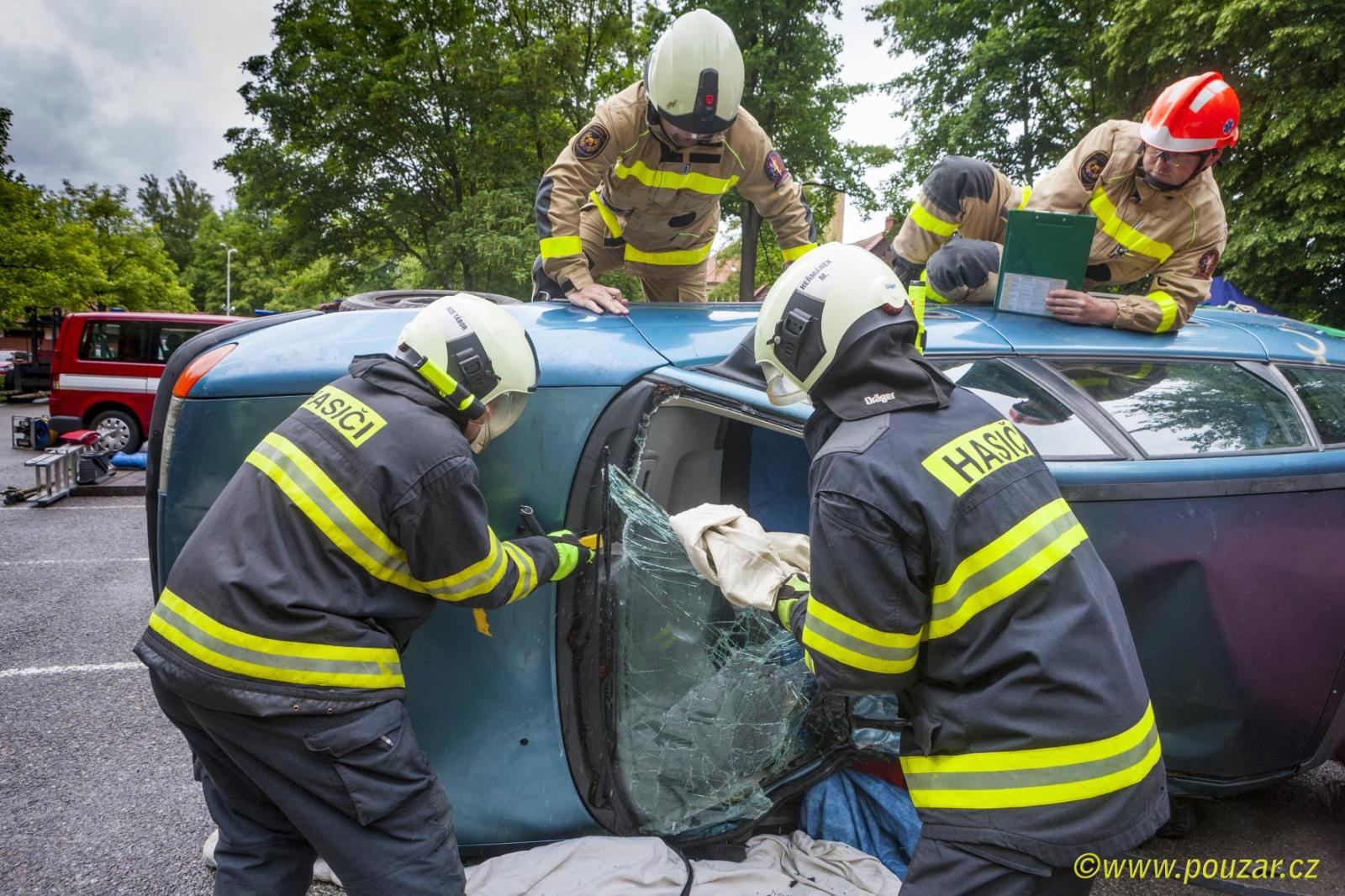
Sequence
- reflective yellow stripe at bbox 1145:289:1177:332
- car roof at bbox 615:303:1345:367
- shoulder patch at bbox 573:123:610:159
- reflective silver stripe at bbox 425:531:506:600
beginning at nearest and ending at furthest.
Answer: reflective silver stripe at bbox 425:531:506:600 → car roof at bbox 615:303:1345:367 → reflective yellow stripe at bbox 1145:289:1177:332 → shoulder patch at bbox 573:123:610:159

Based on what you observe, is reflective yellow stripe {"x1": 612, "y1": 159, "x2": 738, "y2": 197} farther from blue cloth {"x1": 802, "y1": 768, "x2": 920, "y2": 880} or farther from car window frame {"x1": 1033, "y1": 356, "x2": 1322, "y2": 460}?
blue cloth {"x1": 802, "y1": 768, "x2": 920, "y2": 880}

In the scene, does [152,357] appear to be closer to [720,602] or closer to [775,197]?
[775,197]

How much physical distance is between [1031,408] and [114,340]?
11.3 meters

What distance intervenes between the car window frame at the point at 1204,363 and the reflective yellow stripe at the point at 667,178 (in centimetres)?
176

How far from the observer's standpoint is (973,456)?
131 centimetres

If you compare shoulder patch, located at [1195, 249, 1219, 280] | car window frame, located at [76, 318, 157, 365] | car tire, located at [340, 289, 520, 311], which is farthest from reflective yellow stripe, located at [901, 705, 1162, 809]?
car window frame, located at [76, 318, 157, 365]

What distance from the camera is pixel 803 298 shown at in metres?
1.43

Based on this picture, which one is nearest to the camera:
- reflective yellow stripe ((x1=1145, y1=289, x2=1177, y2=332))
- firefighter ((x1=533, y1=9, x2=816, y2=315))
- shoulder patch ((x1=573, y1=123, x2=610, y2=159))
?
reflective yellow stripe ((x1=1145, y1=289, x2=1177, y2=332))

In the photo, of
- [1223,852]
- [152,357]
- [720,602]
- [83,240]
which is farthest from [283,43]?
[1223,852]

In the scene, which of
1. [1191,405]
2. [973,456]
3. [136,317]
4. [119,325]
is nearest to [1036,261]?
[1191,405]

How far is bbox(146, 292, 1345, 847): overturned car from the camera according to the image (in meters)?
1.86

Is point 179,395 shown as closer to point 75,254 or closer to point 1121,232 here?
point 1121,232

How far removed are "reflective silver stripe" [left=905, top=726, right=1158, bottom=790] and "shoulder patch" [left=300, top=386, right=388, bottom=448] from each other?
4.03 ft

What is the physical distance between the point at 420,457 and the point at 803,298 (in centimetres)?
80
